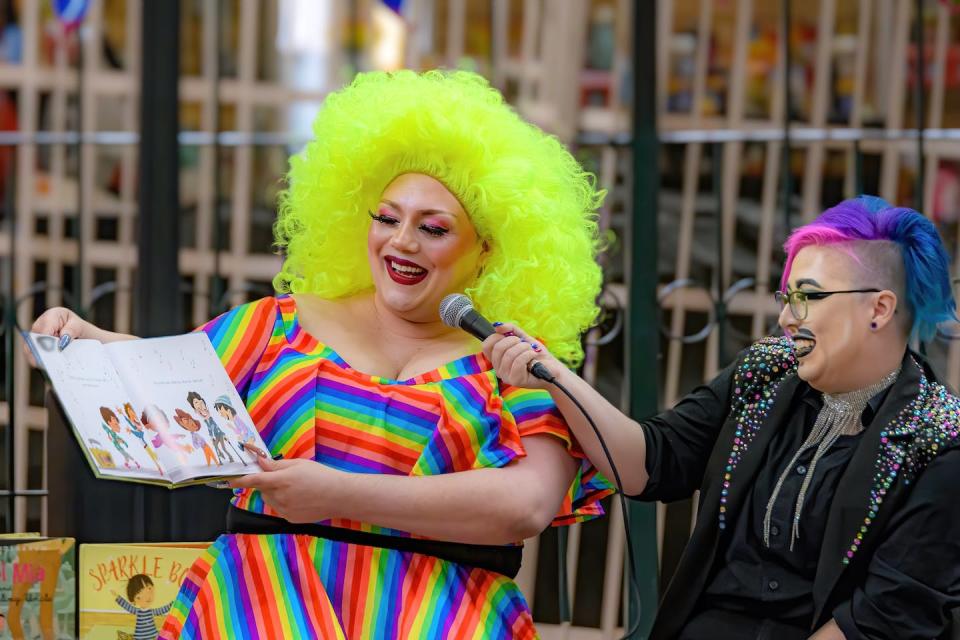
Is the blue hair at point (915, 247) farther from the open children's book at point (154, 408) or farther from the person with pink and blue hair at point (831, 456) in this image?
the open children's book at point (154, 408)

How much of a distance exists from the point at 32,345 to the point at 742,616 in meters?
1.20

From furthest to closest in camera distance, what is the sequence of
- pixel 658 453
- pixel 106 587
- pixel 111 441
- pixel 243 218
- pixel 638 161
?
pixel 243 218
pixel 638 161
pixel 106 587
pixel 658 453
pixel 111 441

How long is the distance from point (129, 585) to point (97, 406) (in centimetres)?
66

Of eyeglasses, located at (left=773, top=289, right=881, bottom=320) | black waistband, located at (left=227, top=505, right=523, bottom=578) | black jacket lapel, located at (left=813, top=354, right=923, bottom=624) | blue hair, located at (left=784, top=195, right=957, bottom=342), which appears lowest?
black waistband, located at (left=227, top=505, right=523, bottom=578)

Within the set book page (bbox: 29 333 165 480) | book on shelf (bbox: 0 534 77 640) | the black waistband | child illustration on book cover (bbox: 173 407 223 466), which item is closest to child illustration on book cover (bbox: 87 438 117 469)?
book page (bbox: 29 333 165 480)

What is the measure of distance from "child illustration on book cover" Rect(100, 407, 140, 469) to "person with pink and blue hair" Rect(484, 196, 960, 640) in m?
0.58

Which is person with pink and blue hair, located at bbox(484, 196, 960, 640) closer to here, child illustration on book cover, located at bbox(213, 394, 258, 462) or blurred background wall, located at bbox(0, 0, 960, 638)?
child illustration on book cover, located at bbox(213, 394, 258, 462)

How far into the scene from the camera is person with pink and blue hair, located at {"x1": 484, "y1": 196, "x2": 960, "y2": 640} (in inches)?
74.3

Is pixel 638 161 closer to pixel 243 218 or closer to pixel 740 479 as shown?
pixel 740 479

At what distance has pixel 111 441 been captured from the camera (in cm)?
189

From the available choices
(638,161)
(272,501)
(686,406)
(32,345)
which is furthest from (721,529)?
(638,161)

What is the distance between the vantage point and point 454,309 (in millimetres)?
2072

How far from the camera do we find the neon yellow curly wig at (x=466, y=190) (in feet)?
7.30

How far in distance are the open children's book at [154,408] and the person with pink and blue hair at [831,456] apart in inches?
17.1
